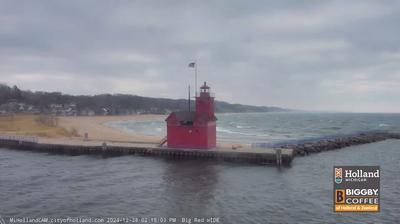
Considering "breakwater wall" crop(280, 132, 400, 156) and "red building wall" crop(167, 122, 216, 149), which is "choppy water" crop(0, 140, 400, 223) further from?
"breakwater wall" crop(280, 132, 400, 156)

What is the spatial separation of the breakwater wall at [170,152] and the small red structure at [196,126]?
1.21 meters

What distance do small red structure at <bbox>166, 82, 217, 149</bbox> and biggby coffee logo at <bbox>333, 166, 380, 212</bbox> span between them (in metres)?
21.3

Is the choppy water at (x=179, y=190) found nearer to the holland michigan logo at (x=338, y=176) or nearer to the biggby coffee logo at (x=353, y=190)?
the biggby coffee logo at (x=353, y=190)

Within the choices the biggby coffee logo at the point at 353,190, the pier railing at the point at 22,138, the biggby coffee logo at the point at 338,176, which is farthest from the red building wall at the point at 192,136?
the biggby coffee logo at the point at 353,190

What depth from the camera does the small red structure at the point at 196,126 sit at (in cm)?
3884

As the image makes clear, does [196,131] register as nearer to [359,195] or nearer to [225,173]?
[225,173]

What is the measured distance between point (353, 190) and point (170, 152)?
78.9ft

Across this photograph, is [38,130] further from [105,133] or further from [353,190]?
[353,190]

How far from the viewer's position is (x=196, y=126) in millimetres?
38844

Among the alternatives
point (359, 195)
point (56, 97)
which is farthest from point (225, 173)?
point (56, 97)

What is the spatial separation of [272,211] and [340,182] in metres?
4.65

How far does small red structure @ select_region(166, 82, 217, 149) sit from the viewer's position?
38.8 metres

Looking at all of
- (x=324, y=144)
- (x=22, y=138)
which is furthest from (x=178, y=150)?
(x=22, y=138)

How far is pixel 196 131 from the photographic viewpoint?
39.0 m
